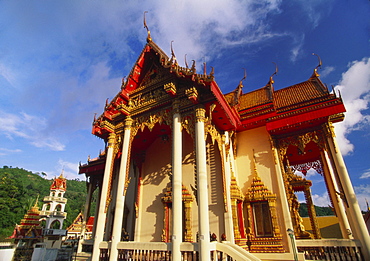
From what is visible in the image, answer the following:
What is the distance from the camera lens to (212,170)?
9.34 meters

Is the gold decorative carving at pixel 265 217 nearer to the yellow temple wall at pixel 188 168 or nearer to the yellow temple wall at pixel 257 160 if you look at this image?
the yellow temple wall at pixel 257 160

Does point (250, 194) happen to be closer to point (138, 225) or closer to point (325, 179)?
point (325, 179)

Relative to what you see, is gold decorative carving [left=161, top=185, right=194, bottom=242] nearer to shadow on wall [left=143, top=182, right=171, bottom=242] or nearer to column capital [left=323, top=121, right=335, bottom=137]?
shadow on wall [left=143, top=182, right=171, bottom=242]

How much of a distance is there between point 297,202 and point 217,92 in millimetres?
6018

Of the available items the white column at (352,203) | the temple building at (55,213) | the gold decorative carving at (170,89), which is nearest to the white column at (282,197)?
the white column at (352,203)

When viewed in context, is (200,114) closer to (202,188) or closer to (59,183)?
(202,188)

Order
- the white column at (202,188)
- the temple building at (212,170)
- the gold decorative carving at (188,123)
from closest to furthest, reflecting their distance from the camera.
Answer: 1. the white column at (202,188)
2. the temple building at (212,170)
3. the gold decorative carving at (188,123)

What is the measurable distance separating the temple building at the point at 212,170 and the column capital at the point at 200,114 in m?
0.04

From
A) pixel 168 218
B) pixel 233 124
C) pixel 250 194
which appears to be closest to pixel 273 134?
pixel 233 124

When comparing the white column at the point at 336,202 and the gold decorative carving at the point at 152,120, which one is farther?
the white column at the point at 336,202

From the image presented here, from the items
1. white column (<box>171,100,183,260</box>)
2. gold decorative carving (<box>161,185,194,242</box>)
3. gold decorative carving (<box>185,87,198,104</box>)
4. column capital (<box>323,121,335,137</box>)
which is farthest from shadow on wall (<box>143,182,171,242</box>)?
column capital (<box>323,121,335,137</box>)

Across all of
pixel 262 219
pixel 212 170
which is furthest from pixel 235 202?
pixel 212 170

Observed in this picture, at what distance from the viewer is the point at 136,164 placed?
1152 cm

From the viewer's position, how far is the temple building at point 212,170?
280 inches
